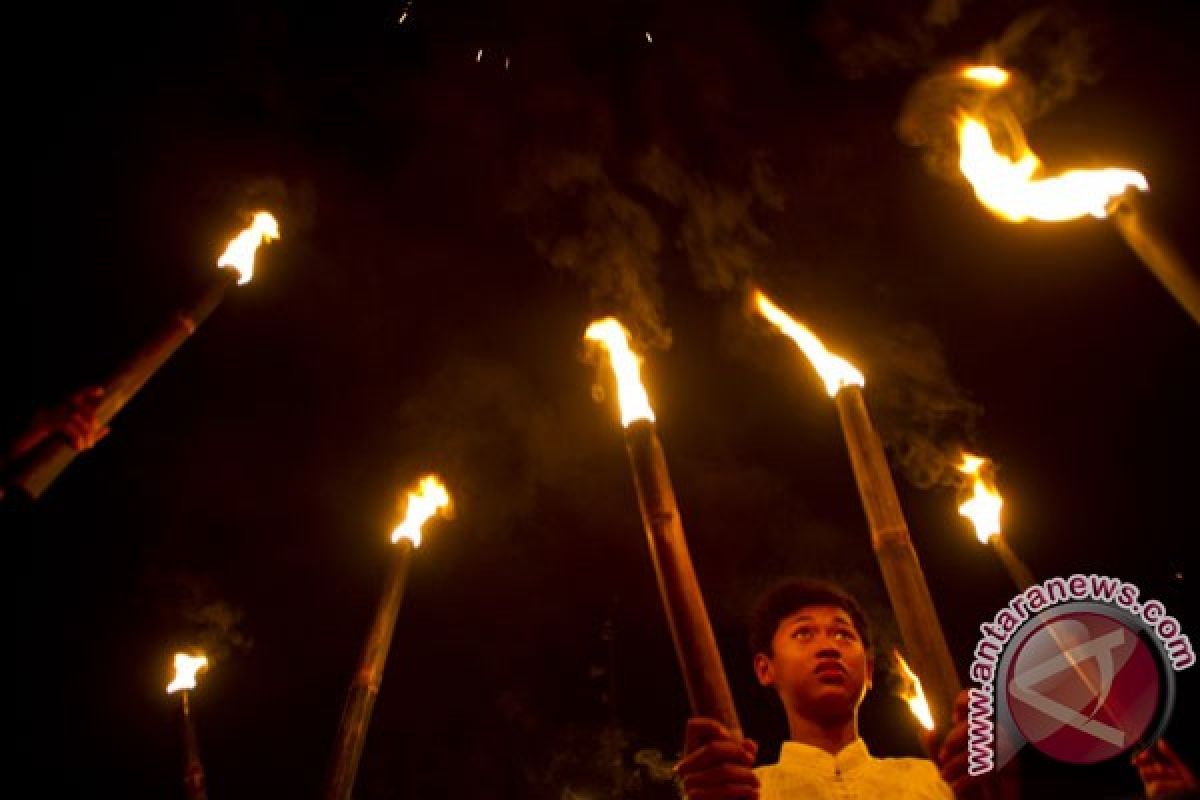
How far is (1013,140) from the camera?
362 cm

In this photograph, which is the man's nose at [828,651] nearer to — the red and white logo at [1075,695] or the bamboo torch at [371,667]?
the red and white logo at [1075,695]

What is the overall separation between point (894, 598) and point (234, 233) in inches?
270

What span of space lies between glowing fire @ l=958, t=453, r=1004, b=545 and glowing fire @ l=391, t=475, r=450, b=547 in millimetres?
4569

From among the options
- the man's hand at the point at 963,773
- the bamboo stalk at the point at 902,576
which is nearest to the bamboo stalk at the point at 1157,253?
the bamboo stalk at the point at 902,576

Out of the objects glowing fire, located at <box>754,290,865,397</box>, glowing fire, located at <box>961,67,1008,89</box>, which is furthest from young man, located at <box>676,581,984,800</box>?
glowing fire, located at <box>961,67,1008,89</box>

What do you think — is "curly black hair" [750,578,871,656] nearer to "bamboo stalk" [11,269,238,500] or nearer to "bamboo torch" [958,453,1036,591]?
"bamboo torch" [958,453,1036,591]

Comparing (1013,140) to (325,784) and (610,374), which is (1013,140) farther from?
(325,784)

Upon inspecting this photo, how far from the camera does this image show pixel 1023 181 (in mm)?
3578

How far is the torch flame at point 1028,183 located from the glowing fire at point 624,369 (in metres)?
1.82

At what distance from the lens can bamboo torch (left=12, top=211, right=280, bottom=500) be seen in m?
4.30

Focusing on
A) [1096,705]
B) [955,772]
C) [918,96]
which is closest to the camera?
[955,772]

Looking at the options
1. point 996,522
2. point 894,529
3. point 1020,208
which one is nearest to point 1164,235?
point 1020,208

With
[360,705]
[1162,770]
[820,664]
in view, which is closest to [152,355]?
[360,705]

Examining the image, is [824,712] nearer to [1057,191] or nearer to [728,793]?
[728,793]
